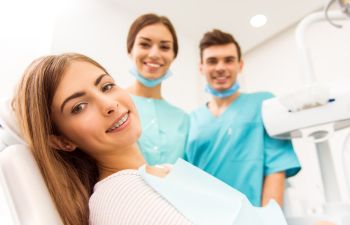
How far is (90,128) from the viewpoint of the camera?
2.30 feet

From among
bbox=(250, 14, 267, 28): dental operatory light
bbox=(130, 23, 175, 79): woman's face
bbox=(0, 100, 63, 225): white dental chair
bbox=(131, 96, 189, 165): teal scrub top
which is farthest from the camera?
bbox=(250, 14, 267, 28): dental operatory light

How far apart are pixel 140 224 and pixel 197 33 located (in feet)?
7.11

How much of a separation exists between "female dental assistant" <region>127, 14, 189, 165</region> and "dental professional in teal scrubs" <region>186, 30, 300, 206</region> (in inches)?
4.5

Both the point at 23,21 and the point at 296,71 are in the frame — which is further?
the point at 296,71

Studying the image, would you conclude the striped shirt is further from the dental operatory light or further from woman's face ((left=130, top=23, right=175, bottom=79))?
the dental operatory light

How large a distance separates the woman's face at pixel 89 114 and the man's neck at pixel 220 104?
69 cm

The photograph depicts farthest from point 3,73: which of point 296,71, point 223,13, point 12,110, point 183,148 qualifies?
point 296,71

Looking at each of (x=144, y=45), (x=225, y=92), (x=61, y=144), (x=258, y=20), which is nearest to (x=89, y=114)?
(x=61, y=144)

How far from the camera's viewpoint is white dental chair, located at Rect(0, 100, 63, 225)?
0.54 meters

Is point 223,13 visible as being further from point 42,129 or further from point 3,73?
point 42,129

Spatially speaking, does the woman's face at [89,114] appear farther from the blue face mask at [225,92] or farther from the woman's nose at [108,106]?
the blue face mask at [225,92]

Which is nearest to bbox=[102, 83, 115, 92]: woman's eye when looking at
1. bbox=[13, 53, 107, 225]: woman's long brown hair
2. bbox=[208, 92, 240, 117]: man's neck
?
bbox=[13, 53, 107, 225]: woman's long brown hair

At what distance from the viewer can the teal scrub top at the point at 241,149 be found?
1.14 m

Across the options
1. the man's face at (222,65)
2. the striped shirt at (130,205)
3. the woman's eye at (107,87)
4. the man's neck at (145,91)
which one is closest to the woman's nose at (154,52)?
the man's neck at (145,91)
